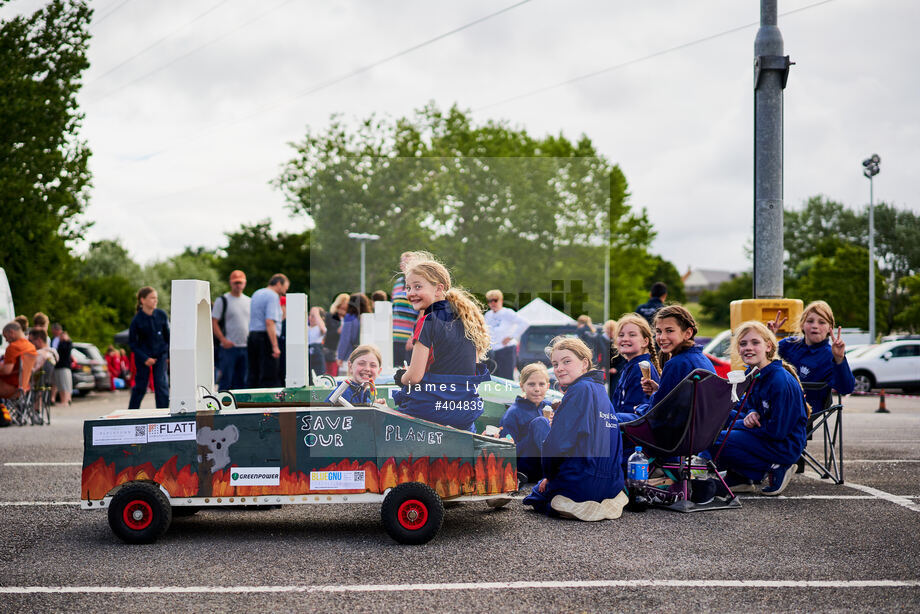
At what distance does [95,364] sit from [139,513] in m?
19.0

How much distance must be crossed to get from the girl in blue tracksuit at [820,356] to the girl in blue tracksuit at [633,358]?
165 centimetres

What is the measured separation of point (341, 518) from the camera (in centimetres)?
651

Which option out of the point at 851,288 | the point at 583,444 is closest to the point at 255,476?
the point at 583,444

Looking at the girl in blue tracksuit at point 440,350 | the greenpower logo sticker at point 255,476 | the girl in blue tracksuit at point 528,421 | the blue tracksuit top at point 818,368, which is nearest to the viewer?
the greenpower logo sticker at point 255,476

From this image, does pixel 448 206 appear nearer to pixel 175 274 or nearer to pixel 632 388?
pixel 632 388

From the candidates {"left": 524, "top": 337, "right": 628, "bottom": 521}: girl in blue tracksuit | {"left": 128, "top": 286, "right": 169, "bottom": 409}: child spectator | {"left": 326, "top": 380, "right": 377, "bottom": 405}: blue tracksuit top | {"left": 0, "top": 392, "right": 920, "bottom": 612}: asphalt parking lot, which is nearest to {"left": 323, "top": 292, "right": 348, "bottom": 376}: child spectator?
{"left": 128, "top": 286, "right": 169, "bottom": 409}: child spectator

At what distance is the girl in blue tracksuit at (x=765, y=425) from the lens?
7129 mm

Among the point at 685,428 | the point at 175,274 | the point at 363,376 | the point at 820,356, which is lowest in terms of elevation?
the point at 685,428

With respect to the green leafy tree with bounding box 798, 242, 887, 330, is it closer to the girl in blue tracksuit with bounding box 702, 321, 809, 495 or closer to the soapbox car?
the girl in blue tracksuit with bounding box 702, 321, 809, 495

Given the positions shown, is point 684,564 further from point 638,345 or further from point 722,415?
point 638,345

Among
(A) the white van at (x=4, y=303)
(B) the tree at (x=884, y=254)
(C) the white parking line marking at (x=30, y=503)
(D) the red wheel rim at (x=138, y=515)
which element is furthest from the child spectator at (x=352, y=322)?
(B) the tree at (x=884, y=254)

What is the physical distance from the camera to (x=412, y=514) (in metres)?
5.46

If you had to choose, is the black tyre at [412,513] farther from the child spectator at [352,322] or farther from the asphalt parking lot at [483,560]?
the child spectator at [352,322]

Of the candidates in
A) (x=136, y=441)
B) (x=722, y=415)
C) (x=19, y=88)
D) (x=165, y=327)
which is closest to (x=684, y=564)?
(x=722, y=415)
